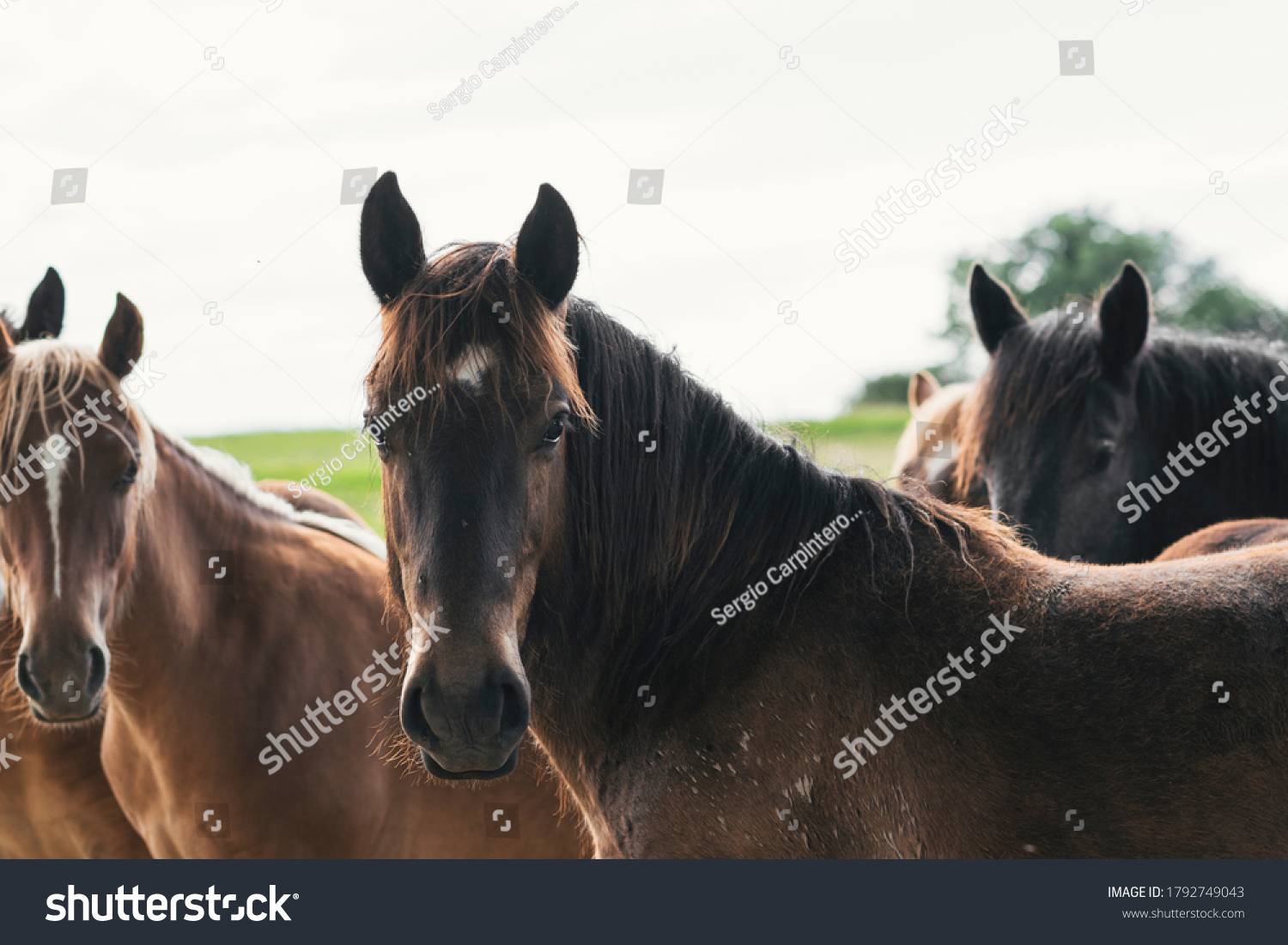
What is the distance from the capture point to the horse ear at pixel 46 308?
181 inches

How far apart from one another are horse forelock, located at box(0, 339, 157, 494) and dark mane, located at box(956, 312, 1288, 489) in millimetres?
3844

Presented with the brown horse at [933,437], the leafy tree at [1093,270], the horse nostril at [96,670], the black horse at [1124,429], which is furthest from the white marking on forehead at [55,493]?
the leafy tree at [1093,270]

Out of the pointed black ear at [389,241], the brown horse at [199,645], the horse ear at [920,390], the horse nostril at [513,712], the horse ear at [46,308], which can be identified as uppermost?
the pointed black ear at [389,241]

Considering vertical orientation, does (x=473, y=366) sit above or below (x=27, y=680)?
above

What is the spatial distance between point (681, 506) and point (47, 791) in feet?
12.2

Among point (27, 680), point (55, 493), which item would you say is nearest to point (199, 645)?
point (27, 680)

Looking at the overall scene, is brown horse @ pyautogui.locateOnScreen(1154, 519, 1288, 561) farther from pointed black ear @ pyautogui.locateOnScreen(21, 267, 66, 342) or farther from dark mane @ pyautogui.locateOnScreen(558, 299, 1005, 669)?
pointed black ear @ pyautogui.locateOnScreen(21, 267, 66, 342)

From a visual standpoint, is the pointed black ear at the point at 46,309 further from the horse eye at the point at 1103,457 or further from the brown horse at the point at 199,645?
the horse eye at the point at 1103,457

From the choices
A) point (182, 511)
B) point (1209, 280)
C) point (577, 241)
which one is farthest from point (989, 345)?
point (1209, 280)

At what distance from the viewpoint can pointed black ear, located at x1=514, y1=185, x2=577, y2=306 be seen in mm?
2705

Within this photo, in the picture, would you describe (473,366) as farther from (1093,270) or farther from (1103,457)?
(1093,270)

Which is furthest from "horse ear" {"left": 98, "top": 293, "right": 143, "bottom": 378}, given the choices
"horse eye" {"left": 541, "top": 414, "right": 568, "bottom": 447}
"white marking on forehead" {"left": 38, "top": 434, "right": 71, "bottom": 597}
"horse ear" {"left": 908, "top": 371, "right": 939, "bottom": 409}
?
"horse ear" {"left": 908, "top": 371, "right": 939, "bottom": 409}

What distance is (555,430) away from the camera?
2580 millimetres

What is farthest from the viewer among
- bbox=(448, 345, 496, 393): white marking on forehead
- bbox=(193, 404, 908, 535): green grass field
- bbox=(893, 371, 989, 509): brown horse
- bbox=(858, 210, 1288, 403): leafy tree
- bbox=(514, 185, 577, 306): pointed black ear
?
bbox=(858, 210, 1288, 403): leafy tree
